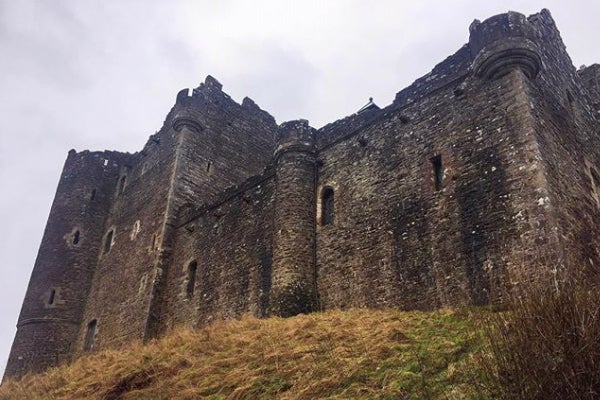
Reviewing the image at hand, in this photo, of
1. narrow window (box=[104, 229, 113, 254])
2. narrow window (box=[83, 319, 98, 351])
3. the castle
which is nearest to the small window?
the castle

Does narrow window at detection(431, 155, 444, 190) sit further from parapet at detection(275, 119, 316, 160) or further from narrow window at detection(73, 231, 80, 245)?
narrow window at detection(73, 231, 80, 245)

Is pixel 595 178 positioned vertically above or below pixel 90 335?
above

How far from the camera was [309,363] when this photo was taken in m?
7.82

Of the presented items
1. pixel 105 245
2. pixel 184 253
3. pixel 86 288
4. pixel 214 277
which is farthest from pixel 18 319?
pixel 214 277

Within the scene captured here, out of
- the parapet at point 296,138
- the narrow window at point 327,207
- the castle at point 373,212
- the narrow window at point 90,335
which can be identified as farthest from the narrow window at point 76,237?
the narrow window at point 327,207

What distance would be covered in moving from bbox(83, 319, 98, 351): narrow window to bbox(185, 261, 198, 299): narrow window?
5964 mm

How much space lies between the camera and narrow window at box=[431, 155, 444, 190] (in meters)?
12.4

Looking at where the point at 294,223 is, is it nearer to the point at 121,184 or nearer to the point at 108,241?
the point at 108,241

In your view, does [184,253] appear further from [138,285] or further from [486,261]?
[486,261]

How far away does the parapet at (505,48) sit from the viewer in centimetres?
1169

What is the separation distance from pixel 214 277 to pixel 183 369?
7839 mm

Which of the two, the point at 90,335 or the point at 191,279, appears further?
the point at 90,335

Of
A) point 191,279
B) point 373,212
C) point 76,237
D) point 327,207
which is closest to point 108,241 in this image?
A: point 76,237

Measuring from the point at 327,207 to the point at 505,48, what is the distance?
20.7 feet
